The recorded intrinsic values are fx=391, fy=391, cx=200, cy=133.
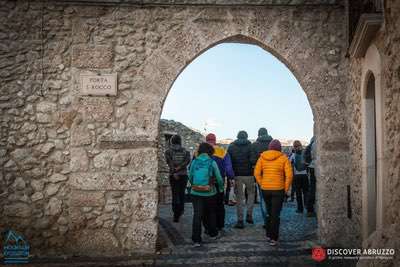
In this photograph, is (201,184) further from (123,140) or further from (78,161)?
(78,161)

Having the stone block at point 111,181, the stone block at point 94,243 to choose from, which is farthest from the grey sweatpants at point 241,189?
the stone block at point 94,243

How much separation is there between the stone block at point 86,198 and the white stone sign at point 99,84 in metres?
1.30

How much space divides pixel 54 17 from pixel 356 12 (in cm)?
386

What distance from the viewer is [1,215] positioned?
500 cm

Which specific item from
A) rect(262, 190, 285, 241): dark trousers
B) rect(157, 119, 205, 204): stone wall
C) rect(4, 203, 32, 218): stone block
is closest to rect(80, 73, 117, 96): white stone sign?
rect(4, 203, 32, 218): stone block

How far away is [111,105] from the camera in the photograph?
17.1ft

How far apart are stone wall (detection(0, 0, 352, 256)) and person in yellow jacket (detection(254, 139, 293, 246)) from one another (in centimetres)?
48

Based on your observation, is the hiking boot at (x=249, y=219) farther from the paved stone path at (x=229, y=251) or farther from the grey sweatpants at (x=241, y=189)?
the grey sweatpants at (x=241, y=189)

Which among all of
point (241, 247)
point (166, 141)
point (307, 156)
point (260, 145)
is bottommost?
point (241, 247)

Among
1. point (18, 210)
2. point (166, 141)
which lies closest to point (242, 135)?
point (18, 210)

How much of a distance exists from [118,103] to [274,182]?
94.7 inches

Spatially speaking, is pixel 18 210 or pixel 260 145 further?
pixel 260 145

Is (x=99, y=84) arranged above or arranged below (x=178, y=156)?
above

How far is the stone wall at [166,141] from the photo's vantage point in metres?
11.2
